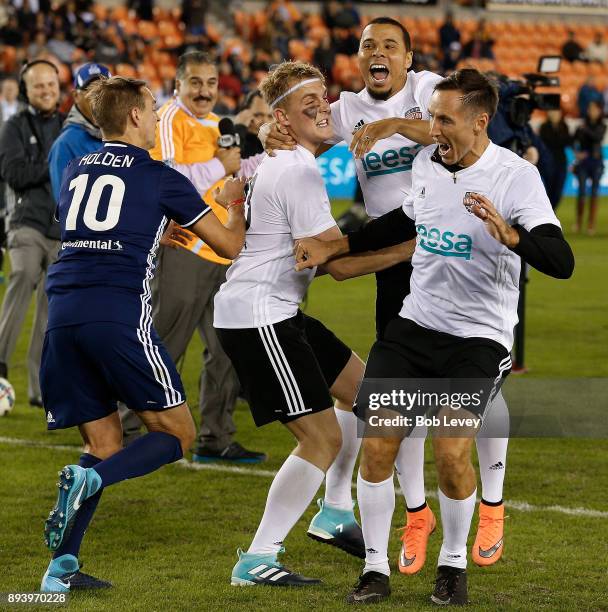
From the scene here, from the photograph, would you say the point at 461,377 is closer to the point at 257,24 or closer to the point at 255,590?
the point at 255,590

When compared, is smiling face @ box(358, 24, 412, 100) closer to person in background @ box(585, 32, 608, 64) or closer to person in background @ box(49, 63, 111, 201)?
person in background @ box(49, 63, 111, 201)

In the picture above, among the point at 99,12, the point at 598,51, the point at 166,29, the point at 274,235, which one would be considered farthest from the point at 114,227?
the point at 598,51

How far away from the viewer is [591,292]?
14.1 meters

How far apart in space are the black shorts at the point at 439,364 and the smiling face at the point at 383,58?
129 centimetres

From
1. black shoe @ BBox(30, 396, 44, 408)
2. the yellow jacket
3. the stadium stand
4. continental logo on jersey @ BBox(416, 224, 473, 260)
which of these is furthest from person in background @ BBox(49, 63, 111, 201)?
the stadium stand

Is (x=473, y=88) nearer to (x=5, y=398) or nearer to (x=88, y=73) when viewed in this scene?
(x=88, y=73)

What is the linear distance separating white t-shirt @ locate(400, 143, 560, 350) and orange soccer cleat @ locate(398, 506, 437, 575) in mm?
896

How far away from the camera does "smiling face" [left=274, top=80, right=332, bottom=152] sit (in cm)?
491

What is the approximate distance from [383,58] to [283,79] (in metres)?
0.79

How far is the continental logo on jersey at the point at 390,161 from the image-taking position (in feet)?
17.9

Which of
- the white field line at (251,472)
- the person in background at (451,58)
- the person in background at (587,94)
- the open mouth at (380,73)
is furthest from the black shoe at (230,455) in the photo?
the person in background at (451,58)

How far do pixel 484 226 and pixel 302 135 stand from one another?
0.87m

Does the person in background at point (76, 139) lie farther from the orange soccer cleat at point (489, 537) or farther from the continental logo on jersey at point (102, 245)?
the orange soccer cleat at point (489, 537)

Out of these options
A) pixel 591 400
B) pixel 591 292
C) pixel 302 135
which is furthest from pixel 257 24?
pixel 302 135
